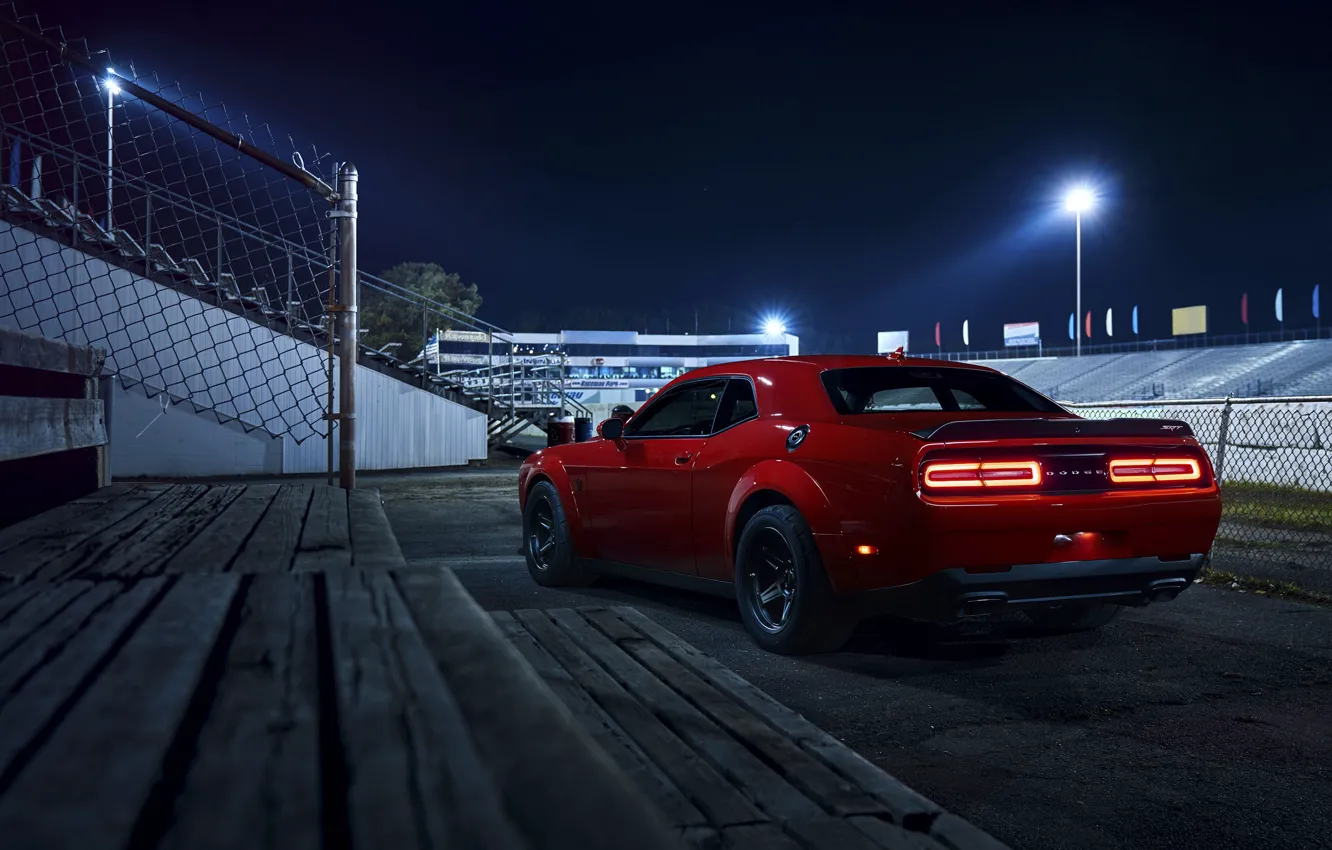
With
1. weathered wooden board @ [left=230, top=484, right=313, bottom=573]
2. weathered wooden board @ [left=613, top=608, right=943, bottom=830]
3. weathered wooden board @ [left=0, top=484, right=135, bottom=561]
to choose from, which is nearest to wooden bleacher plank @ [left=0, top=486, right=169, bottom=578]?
weathered wooden board @ [left=0, top=484, right=135, bottom=561]

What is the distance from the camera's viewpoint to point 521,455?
25500mm

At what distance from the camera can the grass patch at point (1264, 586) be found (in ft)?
23.5

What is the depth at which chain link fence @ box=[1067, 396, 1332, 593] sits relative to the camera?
8.95 meters

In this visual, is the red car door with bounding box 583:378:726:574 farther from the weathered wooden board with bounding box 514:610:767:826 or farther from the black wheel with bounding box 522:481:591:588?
the weathered wooden board with bounding box 514:610:767:826

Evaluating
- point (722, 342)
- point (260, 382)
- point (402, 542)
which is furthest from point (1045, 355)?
point (402, 542)

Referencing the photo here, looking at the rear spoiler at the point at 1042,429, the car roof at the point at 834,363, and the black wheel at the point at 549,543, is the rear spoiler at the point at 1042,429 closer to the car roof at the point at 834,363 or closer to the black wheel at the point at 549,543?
the car roof at the point at 834,363

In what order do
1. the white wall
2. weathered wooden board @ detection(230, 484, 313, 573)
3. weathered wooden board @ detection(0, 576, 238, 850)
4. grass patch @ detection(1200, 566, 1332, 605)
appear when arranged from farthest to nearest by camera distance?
1. the white wall
2. grass patch @ detection(1200, 566, 1332, 605)
3. weathered wooden board @ detection(230, 484, 313, 573)
4. weathered wooden board @ detection(0, 576, 238, 850)

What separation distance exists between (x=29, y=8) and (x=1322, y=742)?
13.6 meters

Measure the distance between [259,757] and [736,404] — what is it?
198 inches

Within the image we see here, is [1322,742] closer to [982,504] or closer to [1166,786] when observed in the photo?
[1166,786]

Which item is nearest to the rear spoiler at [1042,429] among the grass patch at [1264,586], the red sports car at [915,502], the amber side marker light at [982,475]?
the red sports car at [915,502]

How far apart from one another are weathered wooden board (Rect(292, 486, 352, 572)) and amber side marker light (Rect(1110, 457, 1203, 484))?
3.50 meters

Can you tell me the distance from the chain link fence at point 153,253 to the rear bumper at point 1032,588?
45.7ft

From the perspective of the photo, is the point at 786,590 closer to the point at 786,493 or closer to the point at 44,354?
the point at 786,493
